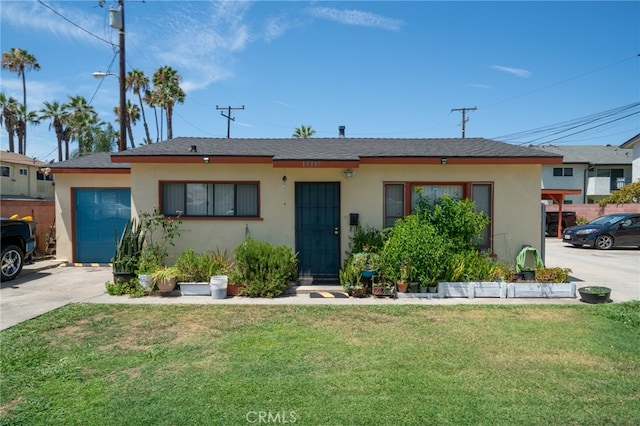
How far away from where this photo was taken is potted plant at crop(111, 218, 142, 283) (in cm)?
→ 761

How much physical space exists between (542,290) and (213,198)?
7.30 metres

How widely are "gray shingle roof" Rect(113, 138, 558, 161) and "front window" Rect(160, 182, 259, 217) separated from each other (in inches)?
31.0

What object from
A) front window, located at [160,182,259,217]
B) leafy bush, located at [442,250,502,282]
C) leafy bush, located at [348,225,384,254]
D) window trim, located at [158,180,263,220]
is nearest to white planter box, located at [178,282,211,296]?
window trim, located at [158,180,263,220]

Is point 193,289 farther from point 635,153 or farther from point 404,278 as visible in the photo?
point 635,153

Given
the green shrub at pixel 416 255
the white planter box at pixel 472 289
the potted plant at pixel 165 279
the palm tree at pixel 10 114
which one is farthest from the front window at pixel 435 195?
the palm tree at pixel 10 114

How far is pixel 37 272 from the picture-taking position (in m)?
9.41

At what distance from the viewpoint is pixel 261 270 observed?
23.7ft

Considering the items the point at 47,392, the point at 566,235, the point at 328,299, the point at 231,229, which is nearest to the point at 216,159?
the point at 231,229

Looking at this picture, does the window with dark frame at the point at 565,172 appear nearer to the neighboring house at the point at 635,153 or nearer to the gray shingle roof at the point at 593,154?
the gray shingle roof at the point at 593,154

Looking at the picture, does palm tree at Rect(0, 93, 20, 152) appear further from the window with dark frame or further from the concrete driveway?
the window with dark frame

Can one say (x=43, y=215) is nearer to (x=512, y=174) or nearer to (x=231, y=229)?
(x=231, y=229)

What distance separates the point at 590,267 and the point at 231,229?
34.0 ft

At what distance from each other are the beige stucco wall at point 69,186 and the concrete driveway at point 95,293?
1010 mm

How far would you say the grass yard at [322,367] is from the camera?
10.4ft
